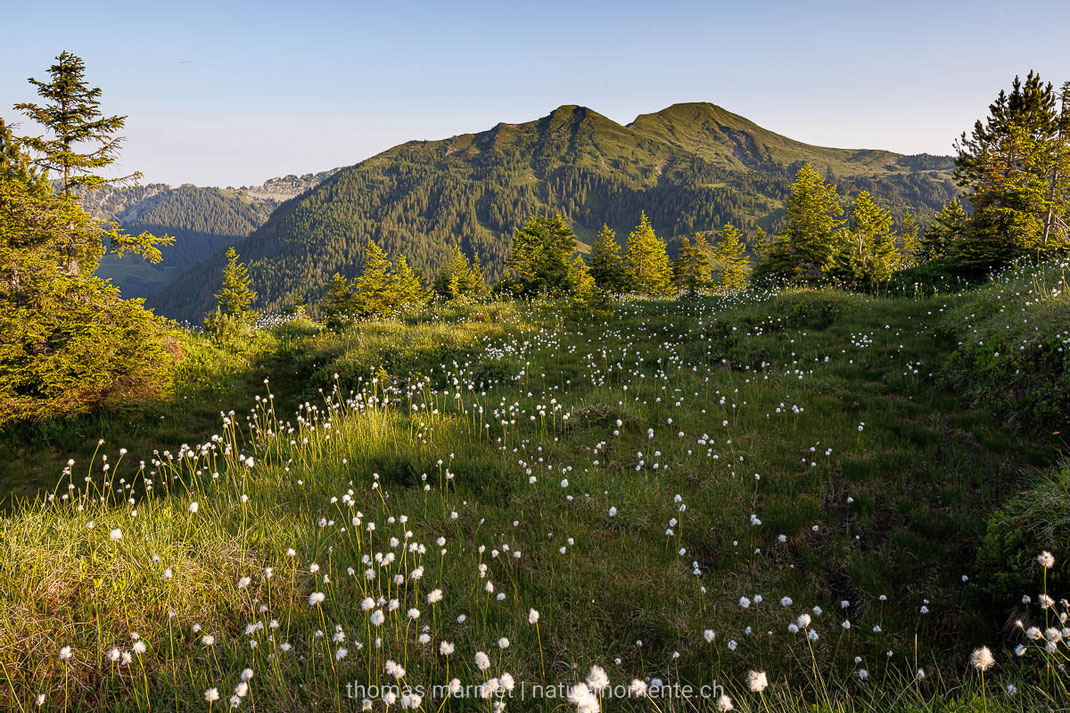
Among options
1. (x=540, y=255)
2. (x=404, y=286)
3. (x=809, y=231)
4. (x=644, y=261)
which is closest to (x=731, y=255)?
(x=644, y=261)

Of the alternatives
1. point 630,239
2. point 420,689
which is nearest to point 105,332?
point 420,689

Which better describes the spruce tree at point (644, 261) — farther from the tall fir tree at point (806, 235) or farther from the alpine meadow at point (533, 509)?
the alpine meadow at point (533, 509)

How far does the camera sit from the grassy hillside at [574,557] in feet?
9.12

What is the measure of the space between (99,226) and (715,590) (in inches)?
592

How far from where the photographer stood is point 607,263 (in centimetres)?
4131

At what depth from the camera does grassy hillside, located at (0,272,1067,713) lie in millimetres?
2781

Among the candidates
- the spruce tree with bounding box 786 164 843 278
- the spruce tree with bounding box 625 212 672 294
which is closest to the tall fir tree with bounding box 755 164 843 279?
the spruce tree with bounding box 786 164 843 278

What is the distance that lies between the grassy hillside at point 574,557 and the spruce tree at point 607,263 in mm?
32179

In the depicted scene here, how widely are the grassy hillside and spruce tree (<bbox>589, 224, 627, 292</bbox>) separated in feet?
106

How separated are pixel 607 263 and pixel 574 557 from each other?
3908 cm

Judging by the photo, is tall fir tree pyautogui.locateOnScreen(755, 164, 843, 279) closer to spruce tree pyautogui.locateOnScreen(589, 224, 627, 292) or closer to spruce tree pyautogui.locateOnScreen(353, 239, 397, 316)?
spruce tree pyautogui.locateOnScreen(589, 224, 627, 292)

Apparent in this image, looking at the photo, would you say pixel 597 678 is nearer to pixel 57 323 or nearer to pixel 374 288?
pixel 57 323

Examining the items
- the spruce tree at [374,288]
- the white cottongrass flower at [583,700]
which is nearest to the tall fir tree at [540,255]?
the spruce tree at [374,288]

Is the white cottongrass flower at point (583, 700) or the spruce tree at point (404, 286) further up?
the spruce tree at point (404, 286)
